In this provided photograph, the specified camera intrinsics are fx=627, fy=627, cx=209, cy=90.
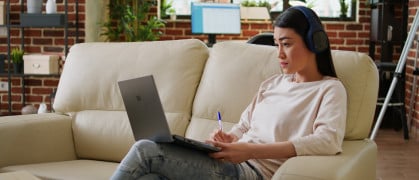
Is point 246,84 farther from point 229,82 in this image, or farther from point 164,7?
point 164,7

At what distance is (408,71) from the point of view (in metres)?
5.95

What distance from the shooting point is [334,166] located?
1.80 metres

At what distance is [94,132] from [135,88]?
0.86 meters

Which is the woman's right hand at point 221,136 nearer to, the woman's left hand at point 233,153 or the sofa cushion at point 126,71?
the woman's left hand at point 233,153

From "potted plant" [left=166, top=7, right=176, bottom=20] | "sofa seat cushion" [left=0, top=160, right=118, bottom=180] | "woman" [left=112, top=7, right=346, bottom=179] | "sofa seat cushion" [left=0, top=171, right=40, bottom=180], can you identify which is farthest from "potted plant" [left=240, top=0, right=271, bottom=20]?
"sofa seat cushion" [left=0, top=171, right=40, bottom=180]

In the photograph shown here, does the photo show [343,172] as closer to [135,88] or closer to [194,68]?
[135,88]

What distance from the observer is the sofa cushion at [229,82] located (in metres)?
2.47

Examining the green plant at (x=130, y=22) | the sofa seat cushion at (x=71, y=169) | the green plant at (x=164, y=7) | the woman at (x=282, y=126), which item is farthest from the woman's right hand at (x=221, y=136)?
the green plant at (x=164, y=7)

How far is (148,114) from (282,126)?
0.48 metres

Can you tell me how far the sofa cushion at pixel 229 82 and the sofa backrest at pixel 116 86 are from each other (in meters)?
0.07

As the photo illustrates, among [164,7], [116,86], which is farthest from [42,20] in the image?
[116,86]

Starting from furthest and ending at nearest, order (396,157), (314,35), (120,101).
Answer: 1. (396,157)
2. (120,101)
3. (314,35)

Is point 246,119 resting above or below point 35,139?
above

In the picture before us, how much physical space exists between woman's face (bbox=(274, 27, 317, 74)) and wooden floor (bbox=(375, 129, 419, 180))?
208cm
